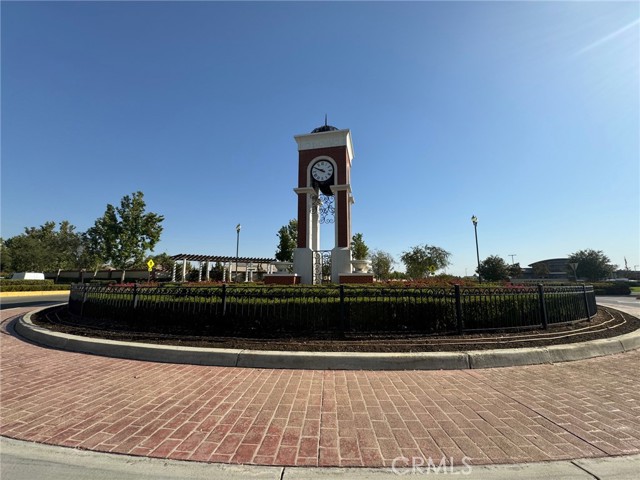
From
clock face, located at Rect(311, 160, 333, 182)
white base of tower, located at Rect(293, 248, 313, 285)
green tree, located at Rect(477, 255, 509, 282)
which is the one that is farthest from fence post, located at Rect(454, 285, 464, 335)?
green tree, located at Rect(477, 255, 509, 282)

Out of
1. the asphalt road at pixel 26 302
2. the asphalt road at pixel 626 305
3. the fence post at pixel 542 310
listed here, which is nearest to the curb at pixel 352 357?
the fence post at pixel 542 310

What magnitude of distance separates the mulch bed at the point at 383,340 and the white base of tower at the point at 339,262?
9403mm

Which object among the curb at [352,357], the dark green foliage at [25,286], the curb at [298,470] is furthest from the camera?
the dark green foliage at [25,286]

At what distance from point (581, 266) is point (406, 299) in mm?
69533

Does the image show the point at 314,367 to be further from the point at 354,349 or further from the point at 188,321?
the point at 188,321

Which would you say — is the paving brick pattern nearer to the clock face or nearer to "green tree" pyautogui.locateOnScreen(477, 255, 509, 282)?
the clock face

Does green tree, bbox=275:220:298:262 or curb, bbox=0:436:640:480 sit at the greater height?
green tree, bbox=275:220:298:262

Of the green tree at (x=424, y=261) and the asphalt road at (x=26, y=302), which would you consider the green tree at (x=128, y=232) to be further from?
the green tree at (x=424, y=261)

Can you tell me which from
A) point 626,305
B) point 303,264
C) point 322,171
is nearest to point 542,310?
point 303,264

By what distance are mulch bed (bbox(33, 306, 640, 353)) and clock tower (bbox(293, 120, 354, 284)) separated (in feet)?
31.2

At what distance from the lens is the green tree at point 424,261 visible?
33094 millimetres

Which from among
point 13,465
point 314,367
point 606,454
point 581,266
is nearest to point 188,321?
point 314,367

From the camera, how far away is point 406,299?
22.4 ft

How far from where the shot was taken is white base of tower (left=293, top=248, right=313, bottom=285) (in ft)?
53.7
